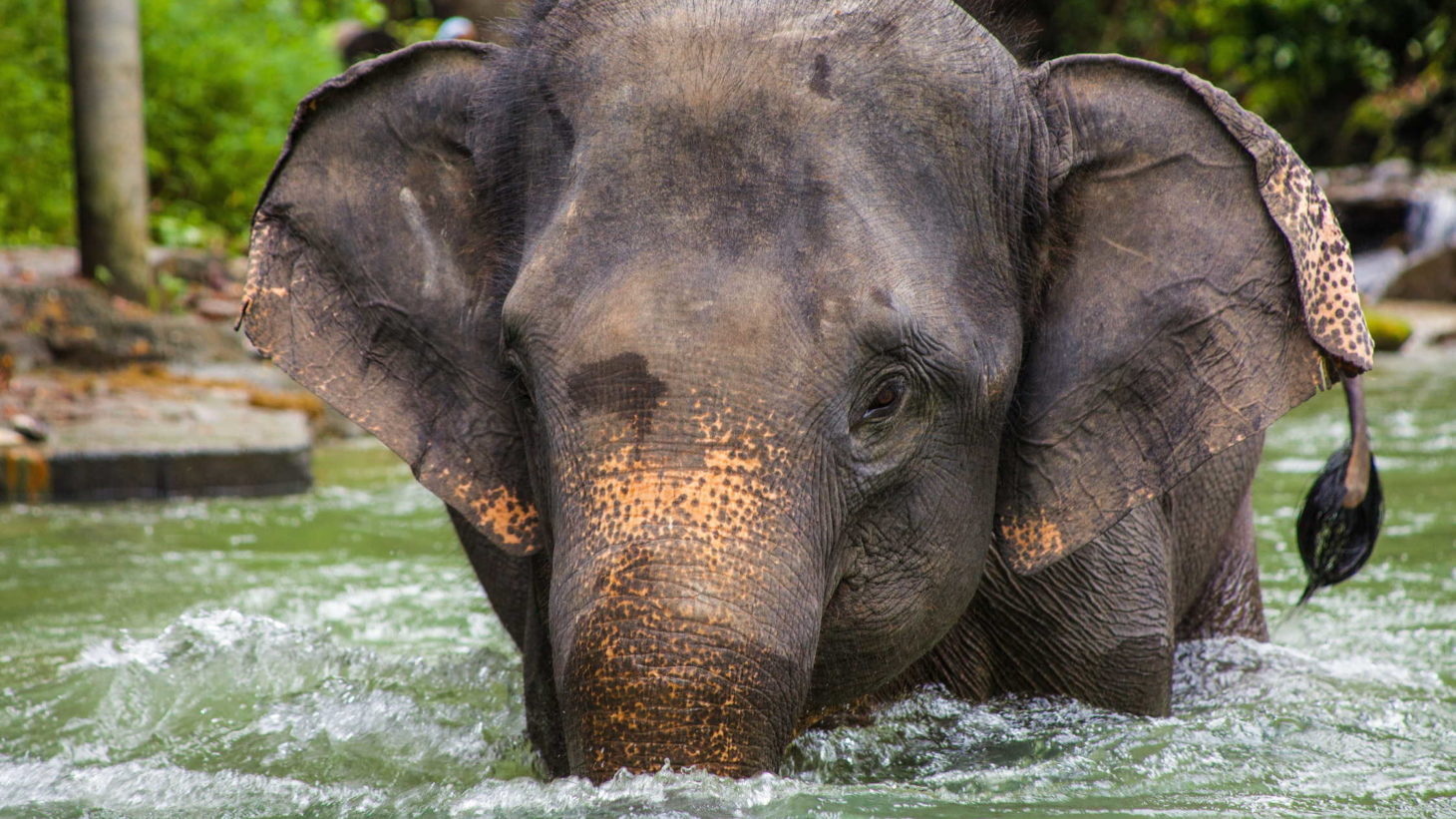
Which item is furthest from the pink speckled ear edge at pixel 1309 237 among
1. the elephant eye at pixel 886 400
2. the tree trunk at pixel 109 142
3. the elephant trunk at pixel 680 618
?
the tree trunk at pixel 109 142

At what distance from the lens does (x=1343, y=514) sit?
14.8 feet

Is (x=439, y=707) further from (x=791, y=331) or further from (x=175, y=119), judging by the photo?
(x=175, y=119)

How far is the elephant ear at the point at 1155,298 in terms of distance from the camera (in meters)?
2.87

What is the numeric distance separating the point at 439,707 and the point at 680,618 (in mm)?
1986

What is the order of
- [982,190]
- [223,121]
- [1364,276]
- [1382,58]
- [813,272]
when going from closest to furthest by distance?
[813,272] < [982,190] < [223,121] < [1364,276] < [1382,58]

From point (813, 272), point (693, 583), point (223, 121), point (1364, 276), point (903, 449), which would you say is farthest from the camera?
point (1364, 276)

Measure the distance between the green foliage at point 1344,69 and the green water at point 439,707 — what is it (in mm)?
13358

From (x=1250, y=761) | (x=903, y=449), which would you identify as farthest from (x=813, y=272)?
(x=1250, y=761)

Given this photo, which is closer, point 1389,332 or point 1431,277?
point 1389,332

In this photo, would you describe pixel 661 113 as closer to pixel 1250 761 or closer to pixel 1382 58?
pixel 1250 761

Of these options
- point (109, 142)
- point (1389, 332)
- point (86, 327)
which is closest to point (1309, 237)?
point (86, 327)

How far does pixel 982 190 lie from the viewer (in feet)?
9.32

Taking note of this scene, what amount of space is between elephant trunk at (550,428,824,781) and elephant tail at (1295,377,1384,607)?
2.45 m

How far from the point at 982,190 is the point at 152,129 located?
35.9 feet
